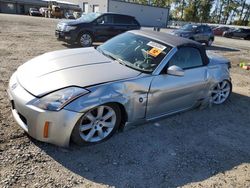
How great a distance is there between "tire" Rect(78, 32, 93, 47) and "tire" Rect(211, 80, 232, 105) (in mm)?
7118

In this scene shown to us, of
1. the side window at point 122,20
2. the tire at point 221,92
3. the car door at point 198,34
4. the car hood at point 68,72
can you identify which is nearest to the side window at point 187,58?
the car hood at point 68,72

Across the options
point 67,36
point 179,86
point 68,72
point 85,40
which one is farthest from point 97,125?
point 85,40

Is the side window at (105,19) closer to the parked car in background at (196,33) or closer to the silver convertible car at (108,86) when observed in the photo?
the parked car in background at (196,33)

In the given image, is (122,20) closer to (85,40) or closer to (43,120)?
(85,40)

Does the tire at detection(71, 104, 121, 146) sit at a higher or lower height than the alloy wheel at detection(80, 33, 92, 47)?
lower

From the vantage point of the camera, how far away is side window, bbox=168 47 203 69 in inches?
161

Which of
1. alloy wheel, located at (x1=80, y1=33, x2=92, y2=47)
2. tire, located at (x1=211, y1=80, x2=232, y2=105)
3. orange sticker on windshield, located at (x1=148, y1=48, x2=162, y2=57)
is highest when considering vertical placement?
orange sticker on windshield, located at (x1=148, y1=48, x2=162, y2=57)

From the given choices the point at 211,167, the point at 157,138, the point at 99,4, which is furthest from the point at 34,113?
the point at 99,4

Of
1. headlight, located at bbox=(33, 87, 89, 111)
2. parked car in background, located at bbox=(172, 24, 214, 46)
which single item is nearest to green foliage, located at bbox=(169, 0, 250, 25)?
parked car in background, located at bbox=(172, 24, 214, 46)

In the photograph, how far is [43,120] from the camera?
2912 mm

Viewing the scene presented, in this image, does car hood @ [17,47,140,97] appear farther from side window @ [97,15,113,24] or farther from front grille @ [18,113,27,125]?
side window @ [97,15,113,24]

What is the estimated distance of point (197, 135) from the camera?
4.07m

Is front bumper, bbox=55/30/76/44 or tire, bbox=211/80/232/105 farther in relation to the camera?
front bumper, bbox=55/30/76/44

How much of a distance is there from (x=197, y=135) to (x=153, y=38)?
1.82 meters
